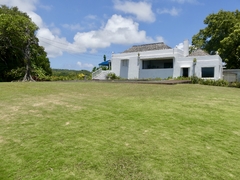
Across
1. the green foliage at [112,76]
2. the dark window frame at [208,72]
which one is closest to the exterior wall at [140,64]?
the green foliage at [112,76]

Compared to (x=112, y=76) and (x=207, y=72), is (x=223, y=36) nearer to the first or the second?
(x=207, y=72)

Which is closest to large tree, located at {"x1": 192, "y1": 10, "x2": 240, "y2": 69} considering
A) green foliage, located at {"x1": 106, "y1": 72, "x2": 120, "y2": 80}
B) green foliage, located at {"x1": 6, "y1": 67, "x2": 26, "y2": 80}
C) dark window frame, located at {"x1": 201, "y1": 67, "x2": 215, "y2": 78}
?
dark window frame, located at {"x1": 201, "y1": 67, "x2": 215, "y2": 78}

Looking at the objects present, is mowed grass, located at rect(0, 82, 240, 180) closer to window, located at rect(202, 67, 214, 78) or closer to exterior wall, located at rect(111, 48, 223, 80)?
window, located at rect(202, 67, 214, 78)

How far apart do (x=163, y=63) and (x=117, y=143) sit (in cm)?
2251

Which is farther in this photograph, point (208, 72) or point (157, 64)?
point (157, 64)

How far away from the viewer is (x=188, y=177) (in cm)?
289

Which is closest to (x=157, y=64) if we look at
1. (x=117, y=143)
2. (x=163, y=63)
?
(x=163, y=63)

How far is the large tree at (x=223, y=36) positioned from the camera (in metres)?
24.4

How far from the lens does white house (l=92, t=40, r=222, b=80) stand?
2100 centimetres

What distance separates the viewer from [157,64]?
25781 mm

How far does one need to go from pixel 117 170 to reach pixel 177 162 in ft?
3.35

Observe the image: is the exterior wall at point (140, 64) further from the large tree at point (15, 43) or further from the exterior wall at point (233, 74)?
the large tree at point (15, 43)

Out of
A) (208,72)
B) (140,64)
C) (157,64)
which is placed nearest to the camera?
(208,72)

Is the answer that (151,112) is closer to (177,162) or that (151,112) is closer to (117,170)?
(177,162)
